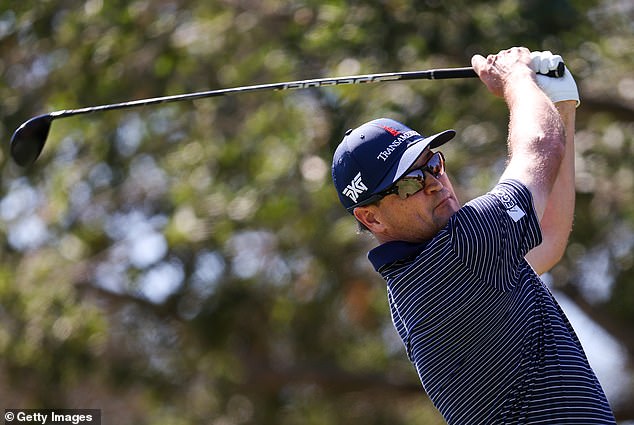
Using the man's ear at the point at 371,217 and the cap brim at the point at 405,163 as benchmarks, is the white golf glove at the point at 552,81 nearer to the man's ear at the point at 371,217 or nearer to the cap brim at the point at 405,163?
the cap brim at the point at 405,163

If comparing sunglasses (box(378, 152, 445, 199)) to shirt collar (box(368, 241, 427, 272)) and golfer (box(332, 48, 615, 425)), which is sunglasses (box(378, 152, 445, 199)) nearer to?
golfer (box(332, 48, 615, 425))

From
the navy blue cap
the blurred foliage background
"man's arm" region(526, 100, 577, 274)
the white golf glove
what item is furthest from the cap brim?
the blurred foliage background

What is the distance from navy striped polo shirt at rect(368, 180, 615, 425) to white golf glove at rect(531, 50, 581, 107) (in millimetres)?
525

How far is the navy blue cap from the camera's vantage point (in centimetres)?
350

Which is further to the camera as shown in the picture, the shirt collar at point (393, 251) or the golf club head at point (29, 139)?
the golf club head at point (29, 139)

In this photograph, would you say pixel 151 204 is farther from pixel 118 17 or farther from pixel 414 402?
pixel 414 402

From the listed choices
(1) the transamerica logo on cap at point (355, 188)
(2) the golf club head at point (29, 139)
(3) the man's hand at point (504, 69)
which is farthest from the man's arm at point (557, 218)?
(2) the golf club head at point (29, 139)

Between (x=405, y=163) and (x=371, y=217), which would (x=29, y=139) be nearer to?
(x=371, y=217)

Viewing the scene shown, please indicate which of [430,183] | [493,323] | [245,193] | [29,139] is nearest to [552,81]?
[430,183]

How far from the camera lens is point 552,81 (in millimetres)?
3904

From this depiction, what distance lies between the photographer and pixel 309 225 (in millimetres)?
10375

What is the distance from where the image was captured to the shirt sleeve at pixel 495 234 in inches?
134

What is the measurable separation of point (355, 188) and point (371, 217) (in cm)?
11

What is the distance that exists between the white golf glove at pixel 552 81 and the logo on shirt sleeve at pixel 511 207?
571 mm
